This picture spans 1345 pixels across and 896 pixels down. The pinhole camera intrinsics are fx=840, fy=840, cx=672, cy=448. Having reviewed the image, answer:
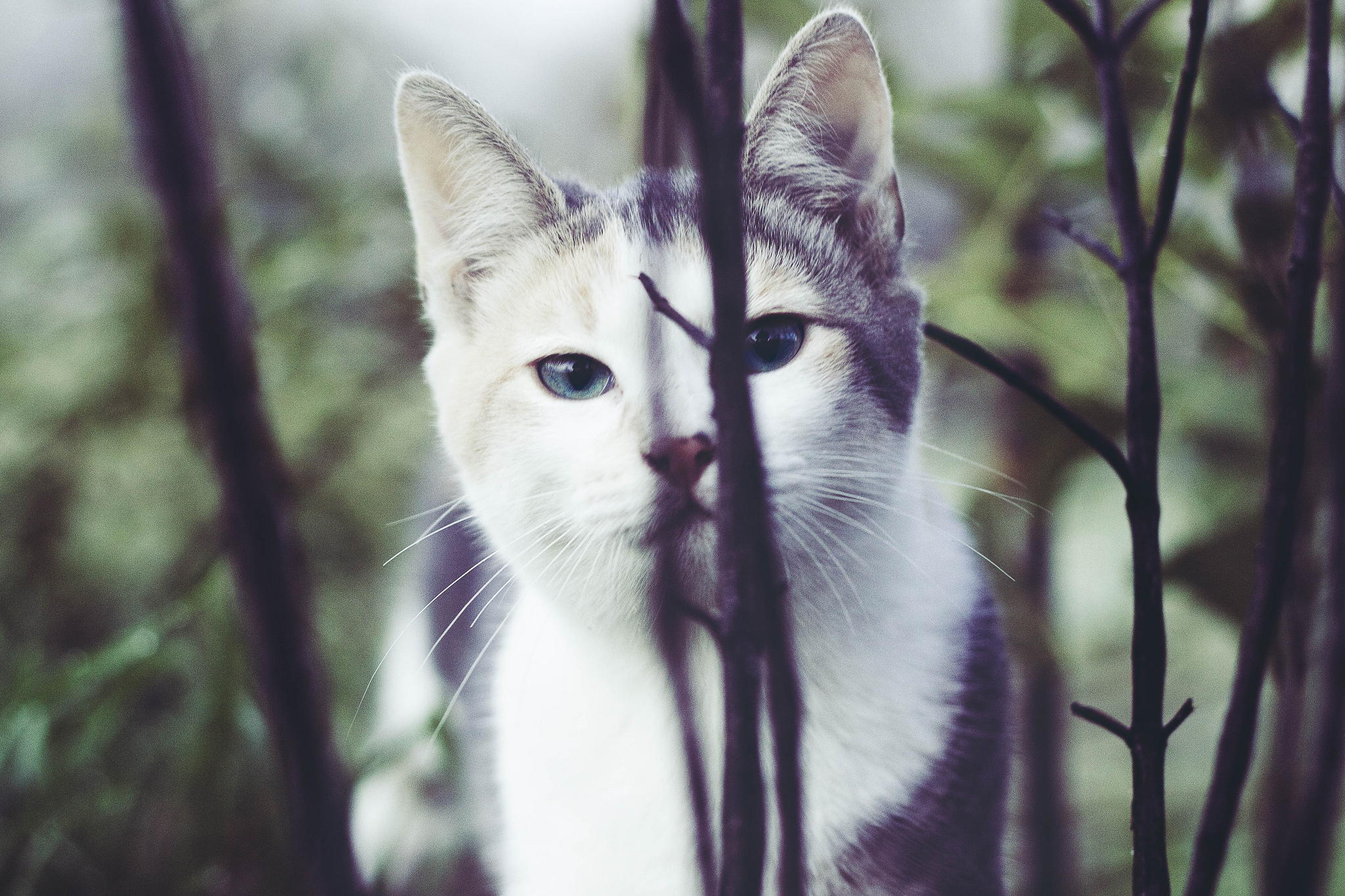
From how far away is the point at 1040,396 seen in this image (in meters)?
0.32

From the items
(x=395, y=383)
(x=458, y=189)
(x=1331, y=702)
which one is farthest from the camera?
(x=395, y=383)

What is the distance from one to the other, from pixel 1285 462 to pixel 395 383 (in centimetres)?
107

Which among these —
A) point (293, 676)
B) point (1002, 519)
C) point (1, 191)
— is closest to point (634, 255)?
point (293, 676)

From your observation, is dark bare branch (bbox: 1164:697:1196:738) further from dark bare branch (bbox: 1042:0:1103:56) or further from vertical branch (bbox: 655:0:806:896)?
dark bare branch (bbox: 1042:0:1103:56)

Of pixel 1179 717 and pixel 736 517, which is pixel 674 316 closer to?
pixel 736 517

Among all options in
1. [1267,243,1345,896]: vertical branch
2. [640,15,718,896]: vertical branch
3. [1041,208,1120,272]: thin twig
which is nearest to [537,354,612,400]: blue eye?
[640,15,718,896]: vertical branch

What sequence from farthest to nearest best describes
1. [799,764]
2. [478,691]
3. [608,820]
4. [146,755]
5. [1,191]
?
[1,191] < [146,755] < [478,691] < [608,820] < [799,764]

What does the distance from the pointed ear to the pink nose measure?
0.12 metres

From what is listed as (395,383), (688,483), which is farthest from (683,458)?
(395,383)

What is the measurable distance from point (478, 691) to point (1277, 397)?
50 cm

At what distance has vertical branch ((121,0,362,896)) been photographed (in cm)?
26

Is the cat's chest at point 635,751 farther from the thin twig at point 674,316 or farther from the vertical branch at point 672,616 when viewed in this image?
the thin twig at point 674,316

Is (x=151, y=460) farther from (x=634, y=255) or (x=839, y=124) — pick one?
(x=839, y=124)

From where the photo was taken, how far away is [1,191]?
1352mm
